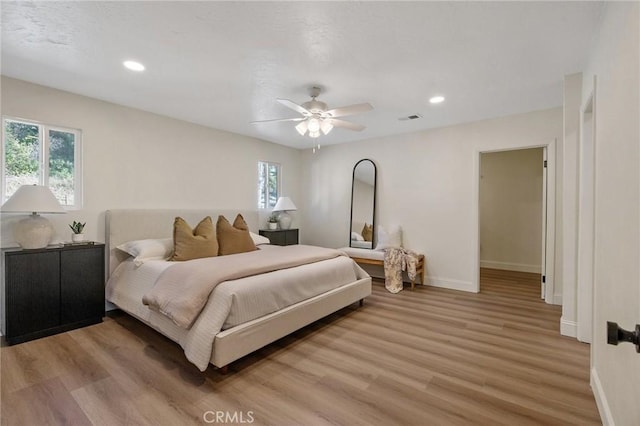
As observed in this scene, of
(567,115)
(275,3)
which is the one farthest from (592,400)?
(275,3)

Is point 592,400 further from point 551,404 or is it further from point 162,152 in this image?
point 162,152

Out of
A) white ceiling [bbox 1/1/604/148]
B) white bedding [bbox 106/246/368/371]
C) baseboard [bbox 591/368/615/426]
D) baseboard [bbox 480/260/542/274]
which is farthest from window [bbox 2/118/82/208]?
baseboard [bbox 480/260/542/274]

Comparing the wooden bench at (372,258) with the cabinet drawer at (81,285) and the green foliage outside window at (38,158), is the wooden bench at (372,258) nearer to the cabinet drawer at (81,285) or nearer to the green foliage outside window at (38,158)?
the cabinet drawer at (81,285)

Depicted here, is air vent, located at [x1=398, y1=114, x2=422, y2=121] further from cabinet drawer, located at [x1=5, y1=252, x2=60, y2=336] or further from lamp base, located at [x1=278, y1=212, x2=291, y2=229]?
cabinet drawer, located at [x1=5, y1=252, x2=60, y2=336]

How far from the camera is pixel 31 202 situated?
267 cm

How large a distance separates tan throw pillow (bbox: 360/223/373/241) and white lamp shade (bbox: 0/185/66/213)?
4.26 metres

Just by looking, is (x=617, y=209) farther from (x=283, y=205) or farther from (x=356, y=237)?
(x=283, y=205)

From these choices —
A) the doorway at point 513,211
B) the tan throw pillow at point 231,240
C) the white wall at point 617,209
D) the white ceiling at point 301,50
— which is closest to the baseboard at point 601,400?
the white wall at point 617,209

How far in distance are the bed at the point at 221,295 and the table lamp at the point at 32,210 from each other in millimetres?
642

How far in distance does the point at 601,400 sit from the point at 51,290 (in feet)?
14.5

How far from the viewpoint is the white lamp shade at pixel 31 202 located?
8.63 ft

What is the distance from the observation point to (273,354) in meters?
2.50

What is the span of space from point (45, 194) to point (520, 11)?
165 inches

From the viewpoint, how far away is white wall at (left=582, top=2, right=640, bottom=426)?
3.94 feet
